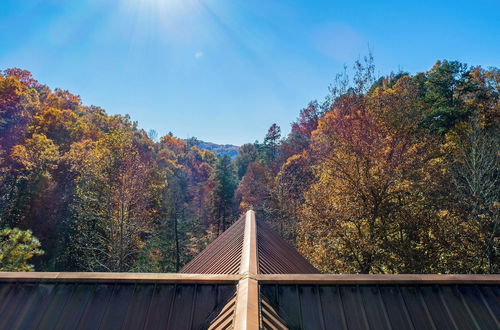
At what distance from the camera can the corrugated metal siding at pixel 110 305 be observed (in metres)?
3.37

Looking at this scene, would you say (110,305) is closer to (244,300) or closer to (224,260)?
(244,300)

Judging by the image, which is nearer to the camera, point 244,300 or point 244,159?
point 244,300

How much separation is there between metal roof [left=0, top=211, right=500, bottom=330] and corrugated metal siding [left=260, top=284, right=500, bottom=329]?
14 millimetres

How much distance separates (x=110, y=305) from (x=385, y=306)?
425 cm

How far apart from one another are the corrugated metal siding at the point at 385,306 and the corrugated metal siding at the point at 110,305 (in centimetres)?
101

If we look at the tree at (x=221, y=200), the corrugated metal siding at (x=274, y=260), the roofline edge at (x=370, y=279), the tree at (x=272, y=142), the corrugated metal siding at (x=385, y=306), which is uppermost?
the tree at (x=272, y=142)

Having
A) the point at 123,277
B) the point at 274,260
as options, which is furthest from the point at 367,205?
the point at 123,277

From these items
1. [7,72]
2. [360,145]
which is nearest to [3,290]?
[360,145]

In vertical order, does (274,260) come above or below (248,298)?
above

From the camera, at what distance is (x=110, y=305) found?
11.7 ft

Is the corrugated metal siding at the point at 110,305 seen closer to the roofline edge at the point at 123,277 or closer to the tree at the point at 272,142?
the roofline edge at the point at 123,277

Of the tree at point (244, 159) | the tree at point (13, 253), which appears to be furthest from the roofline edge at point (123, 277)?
the tree at point (244, 159)

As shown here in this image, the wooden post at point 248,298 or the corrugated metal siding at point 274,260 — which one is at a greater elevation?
the corrugated metal siding at point 274,260

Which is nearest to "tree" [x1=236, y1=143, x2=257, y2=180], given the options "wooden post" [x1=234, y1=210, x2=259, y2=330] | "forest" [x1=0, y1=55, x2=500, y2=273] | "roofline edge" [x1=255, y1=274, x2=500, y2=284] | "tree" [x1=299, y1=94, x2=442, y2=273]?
"forest" [x1=0, y1=55, x2=500, y2=273]
